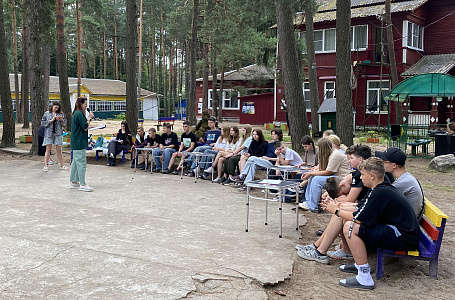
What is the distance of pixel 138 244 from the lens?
577cm

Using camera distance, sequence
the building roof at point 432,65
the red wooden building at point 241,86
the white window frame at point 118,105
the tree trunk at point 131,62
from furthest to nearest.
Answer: the white window frame at point 118,105 < the red wooden building at point 241,86 < the building roof at point 432,65 < the tree trunk at point 131,62

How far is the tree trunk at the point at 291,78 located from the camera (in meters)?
13.1

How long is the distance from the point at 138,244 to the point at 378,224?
280cm

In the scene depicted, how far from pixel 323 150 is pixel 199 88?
38.6 m

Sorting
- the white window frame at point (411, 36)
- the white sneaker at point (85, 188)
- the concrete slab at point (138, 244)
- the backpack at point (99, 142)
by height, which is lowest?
the concrete slab at point (138, 244)

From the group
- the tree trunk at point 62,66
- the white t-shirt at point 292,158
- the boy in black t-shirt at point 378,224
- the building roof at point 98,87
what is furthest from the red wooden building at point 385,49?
the building roof at point 98,87

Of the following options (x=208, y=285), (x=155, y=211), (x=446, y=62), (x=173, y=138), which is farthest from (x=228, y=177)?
(x=446, y=62)

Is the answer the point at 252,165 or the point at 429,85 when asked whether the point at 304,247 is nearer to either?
the point at 252,165

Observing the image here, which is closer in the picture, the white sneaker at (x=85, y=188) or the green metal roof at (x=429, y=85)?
the white sneaker at (x=85, y=188)

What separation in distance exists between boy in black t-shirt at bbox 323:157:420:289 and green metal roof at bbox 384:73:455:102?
1207 cm

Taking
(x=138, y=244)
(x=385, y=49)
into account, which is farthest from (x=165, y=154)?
(x=385, y=49)

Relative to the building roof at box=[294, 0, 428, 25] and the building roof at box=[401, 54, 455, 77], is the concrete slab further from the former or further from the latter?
the building roof at box=[401, 54, 455, 77]

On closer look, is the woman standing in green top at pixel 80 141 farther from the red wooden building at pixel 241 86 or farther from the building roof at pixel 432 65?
the red wooden building at pixel 241 86

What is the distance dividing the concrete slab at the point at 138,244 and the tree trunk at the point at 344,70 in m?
3.69
